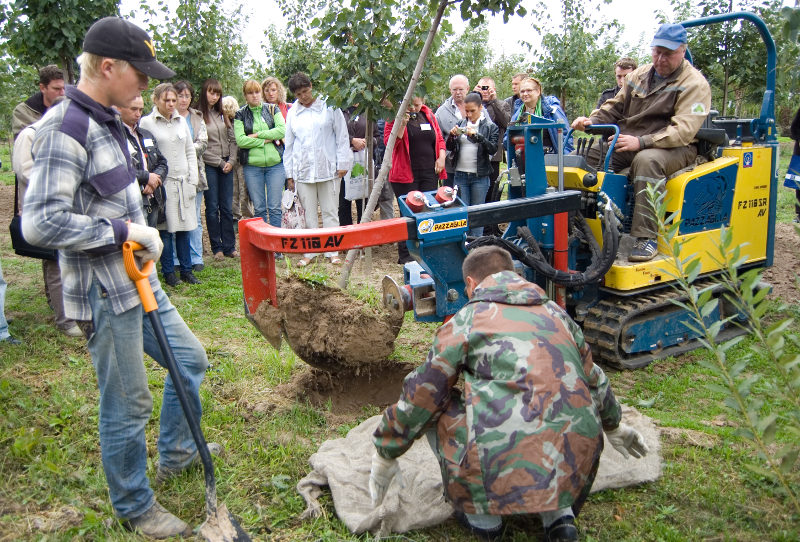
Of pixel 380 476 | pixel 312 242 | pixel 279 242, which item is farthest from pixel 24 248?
pixel 380 476

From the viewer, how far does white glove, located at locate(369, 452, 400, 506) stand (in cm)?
302

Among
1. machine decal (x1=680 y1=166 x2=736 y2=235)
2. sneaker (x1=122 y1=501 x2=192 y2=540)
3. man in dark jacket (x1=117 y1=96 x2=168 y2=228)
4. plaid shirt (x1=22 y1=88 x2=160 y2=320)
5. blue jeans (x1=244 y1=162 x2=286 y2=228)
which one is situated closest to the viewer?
plaid shirt (x1=22 y1=88 x2=160 y2=320)

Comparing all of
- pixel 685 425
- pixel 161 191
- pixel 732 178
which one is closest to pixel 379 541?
pixel 685 425

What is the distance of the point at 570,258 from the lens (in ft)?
16.4

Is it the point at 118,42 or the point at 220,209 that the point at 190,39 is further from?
the point at 118,42

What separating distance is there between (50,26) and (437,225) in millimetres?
5247

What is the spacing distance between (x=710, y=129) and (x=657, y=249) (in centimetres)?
101

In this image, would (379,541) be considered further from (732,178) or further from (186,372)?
(732,178)

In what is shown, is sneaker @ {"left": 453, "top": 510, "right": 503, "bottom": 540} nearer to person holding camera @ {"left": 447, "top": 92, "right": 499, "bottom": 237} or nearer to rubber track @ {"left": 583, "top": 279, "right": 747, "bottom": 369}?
rubber track @ {"left": 583, "top": 279, "right": 747, "bottom": 369}

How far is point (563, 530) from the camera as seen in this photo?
2.82 metres

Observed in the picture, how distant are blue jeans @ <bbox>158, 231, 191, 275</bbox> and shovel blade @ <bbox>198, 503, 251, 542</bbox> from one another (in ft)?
14.3

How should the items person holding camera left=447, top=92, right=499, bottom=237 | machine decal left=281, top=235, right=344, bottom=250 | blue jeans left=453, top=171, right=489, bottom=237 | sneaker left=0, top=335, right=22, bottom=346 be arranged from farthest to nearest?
1. blue jeans left=453, top=171, right=489, bottom=237
2. person holding camera left=447, top=92, right=499, bottom=237
3. sneaker left=0, top=335, right=22, bottom=346
4. machine decal left=281, top=235, right=344, bottom=250

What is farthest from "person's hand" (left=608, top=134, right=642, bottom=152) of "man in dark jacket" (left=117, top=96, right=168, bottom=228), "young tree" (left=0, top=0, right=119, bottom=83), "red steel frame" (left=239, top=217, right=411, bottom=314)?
"young tree" (left=0, top=0, right=119, bottom=83)

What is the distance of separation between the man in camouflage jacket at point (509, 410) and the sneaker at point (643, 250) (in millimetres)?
2230
